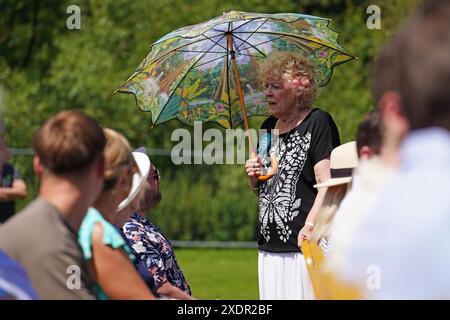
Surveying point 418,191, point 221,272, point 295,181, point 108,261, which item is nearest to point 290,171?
point 295,181

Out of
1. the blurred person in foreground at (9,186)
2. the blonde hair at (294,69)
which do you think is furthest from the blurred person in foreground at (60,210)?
the blurred person in foreground at (9,186)

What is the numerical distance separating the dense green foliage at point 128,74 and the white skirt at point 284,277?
410 inches

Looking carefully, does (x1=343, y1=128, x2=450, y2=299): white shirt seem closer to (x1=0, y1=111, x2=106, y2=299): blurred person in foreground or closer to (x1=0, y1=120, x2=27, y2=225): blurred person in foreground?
(x1=0, y1=111, x2=106, y2=299): blurred person in foreground

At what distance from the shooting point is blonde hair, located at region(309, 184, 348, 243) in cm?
379

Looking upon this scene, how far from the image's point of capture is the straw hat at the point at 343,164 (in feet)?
13.3

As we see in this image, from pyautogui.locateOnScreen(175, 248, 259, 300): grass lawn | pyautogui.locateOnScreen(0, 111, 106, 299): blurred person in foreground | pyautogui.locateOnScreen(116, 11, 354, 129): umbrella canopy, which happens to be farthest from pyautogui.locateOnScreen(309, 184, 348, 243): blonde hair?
pyautogui.locateOnScreen(175, 248, 259, 300): grass lawn

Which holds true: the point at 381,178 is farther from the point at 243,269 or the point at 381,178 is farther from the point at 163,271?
the point at 243,269

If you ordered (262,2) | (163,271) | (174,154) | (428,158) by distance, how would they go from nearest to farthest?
(428,158), (163,271), (174,154), (262,2)

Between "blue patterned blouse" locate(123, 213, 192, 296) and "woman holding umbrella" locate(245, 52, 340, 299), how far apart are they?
73 cm

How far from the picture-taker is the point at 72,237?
3.13 meters

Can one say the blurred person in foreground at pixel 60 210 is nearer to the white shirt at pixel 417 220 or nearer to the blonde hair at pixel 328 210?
the blonde hair at pixel 328 210

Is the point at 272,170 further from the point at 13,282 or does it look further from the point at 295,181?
the point at 13,282

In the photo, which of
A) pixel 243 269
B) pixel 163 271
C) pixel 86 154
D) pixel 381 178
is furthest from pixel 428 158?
pixel 243 269
